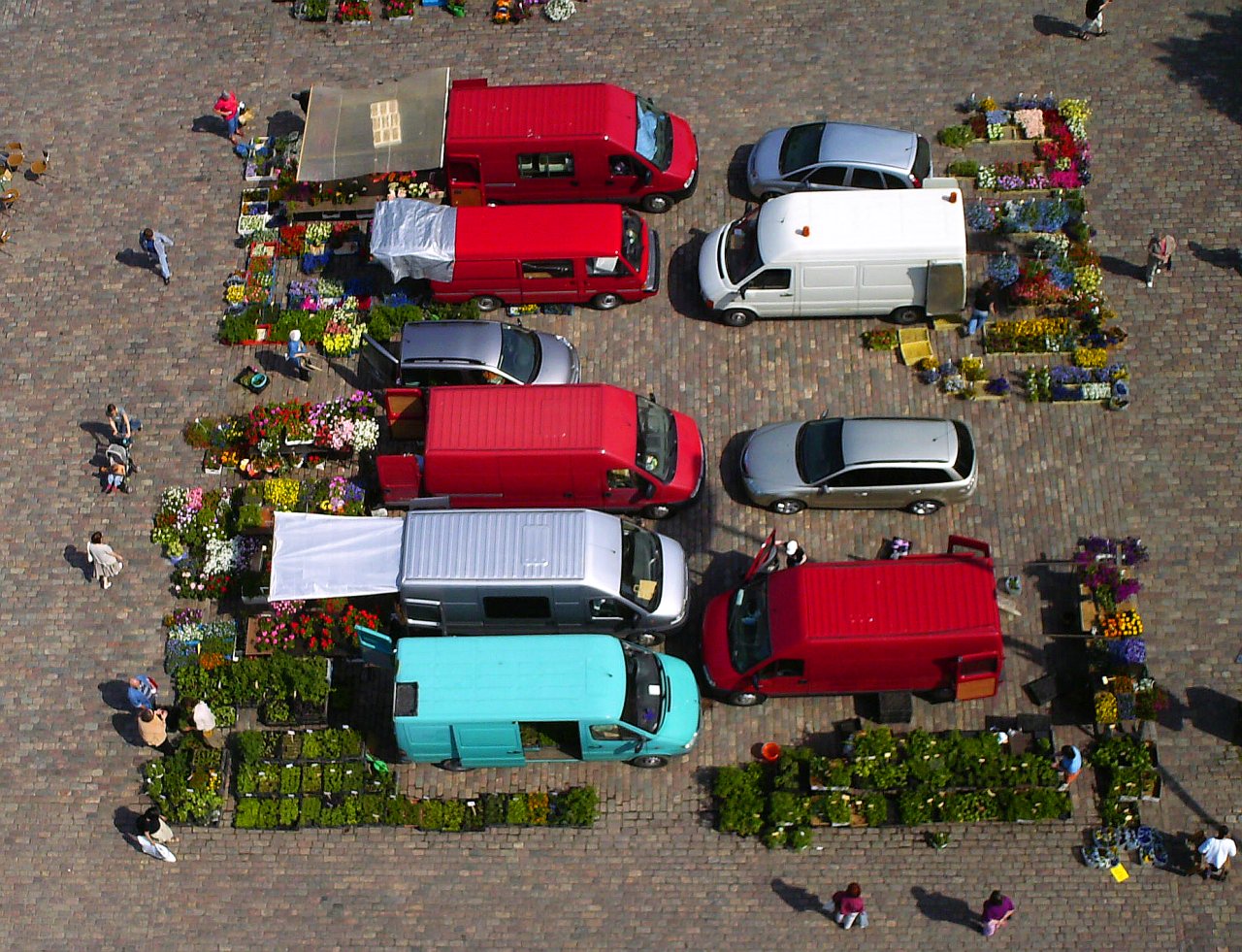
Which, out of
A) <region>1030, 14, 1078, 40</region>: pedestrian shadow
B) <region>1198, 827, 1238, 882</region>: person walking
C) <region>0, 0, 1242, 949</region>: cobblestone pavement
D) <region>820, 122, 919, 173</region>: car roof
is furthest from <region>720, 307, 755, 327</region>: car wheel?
<region>1198, 827, 1238, 882</region>: person walking

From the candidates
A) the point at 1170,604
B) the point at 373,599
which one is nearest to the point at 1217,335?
the point at 1170,604

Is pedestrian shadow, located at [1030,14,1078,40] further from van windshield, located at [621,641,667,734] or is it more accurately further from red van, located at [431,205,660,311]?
van windshield, located at [621,641,667,734]

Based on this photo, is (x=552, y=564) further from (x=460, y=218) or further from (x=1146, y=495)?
(x=1146, y=495)

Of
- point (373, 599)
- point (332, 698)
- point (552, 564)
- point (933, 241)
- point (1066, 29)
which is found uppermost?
point (1066, 29)

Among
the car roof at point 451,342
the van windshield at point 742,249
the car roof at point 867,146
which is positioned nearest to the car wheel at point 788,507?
the van windshield at point 742,249

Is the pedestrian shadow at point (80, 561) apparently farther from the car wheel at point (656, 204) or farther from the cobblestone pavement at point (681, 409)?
the car wheel at point (656, 204)

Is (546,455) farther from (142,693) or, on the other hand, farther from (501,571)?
(142,693)
